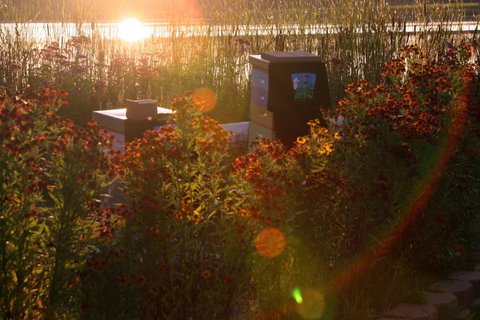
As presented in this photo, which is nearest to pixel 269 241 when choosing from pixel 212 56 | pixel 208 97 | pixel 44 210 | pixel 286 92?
pixel 44 210

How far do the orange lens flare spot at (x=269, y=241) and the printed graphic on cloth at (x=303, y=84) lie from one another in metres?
3.79

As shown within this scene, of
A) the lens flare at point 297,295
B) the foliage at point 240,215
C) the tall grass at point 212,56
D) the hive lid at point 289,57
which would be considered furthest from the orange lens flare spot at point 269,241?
the tall grass at point 212,56

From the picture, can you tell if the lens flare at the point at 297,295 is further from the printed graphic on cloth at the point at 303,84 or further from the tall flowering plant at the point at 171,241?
the printed graphic on cloth at the point at 303,84

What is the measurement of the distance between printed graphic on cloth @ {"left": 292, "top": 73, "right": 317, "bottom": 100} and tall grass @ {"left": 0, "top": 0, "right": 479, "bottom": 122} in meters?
3.07

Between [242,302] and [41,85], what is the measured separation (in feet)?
19.7

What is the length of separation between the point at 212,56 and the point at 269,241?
8939 millimetres

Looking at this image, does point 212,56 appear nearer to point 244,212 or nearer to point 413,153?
point 413,153

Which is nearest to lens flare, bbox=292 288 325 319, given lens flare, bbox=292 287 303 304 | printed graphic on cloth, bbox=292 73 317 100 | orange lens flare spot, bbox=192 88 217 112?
lens flare, bbox=292 287 303 304

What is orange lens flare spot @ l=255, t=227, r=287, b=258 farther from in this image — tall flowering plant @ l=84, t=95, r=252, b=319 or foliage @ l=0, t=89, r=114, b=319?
foliage @ l=0, t=89, r=114, b=319

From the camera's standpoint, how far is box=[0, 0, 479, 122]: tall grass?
1160 cm

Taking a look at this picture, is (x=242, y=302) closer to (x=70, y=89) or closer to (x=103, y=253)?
(x=103, y=253)

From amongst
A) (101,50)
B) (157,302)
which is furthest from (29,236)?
(101,50)

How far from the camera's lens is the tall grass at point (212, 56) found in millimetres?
11602

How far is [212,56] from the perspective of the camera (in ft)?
43.8
